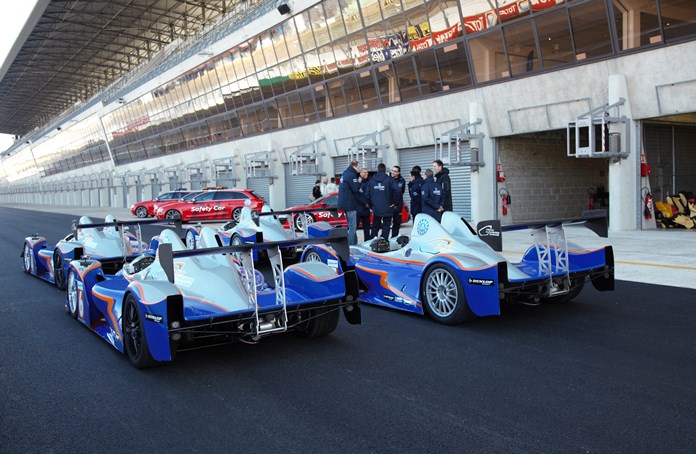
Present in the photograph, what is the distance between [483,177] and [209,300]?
1632cm

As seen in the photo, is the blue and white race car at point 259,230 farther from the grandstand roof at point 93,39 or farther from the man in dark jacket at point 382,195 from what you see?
the grandstand roof at point 93,39

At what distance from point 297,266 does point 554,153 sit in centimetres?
1853

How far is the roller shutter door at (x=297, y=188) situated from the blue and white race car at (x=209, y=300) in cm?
2406

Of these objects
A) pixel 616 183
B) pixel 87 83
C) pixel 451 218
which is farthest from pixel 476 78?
pixel 87 83

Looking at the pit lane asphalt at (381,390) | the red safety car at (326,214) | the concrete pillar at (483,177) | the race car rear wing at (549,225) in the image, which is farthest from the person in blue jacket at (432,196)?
the concrete pillar at (483,177)

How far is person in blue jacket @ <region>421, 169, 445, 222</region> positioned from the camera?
11.7m

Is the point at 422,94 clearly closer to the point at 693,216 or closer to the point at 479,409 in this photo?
the point at 693,216

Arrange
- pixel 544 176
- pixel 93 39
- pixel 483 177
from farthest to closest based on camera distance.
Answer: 1. pixel 93 39
2. pixel 544 176
3. pixel 483 177

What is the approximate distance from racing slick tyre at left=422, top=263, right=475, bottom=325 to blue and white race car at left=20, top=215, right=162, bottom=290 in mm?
4728

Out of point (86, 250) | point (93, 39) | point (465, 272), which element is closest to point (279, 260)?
point (465, 272)

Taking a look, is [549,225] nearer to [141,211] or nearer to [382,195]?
[382,195]

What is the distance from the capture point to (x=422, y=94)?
73.7 feet

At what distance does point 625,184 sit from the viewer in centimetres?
1647

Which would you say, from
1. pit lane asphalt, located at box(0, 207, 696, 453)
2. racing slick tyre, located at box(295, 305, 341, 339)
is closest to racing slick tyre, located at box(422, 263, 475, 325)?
pit lane asphalt, located at box(0, 207, 696, 453)
